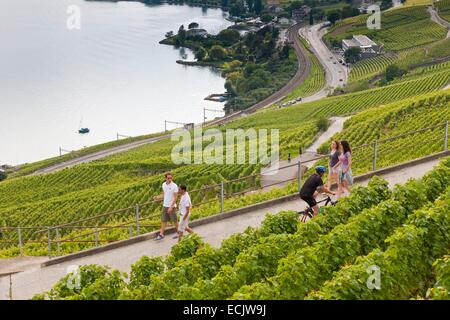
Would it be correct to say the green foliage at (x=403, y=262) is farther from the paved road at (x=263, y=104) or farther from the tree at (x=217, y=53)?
the tree at (x=217, y=53)

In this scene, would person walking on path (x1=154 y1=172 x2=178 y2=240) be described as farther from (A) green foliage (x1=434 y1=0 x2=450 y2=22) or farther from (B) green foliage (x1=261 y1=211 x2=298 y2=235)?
(A) green foliage (x1=434 y1=0 x2=450 y2=22)

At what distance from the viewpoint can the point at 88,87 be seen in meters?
127

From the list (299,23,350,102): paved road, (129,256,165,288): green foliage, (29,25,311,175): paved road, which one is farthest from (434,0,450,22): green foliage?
(129,256,165,288): green foliage

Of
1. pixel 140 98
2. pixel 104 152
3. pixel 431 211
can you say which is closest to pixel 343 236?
pixel 431 211

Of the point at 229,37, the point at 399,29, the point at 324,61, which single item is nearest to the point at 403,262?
the point at 324,61

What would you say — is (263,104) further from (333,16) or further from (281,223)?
(281,223)

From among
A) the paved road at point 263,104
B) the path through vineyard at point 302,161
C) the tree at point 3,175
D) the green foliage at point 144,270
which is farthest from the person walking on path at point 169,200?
the tree at point 3,175

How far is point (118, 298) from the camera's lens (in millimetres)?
11680

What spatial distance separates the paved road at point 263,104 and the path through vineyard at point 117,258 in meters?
62.0

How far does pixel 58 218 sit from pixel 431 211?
31.3 m

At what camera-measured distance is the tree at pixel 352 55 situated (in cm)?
12888

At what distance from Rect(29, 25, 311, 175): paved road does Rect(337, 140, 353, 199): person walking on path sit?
6397 cm

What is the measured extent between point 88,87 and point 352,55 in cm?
4698

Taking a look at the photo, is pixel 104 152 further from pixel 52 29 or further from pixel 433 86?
pixel 52 29
